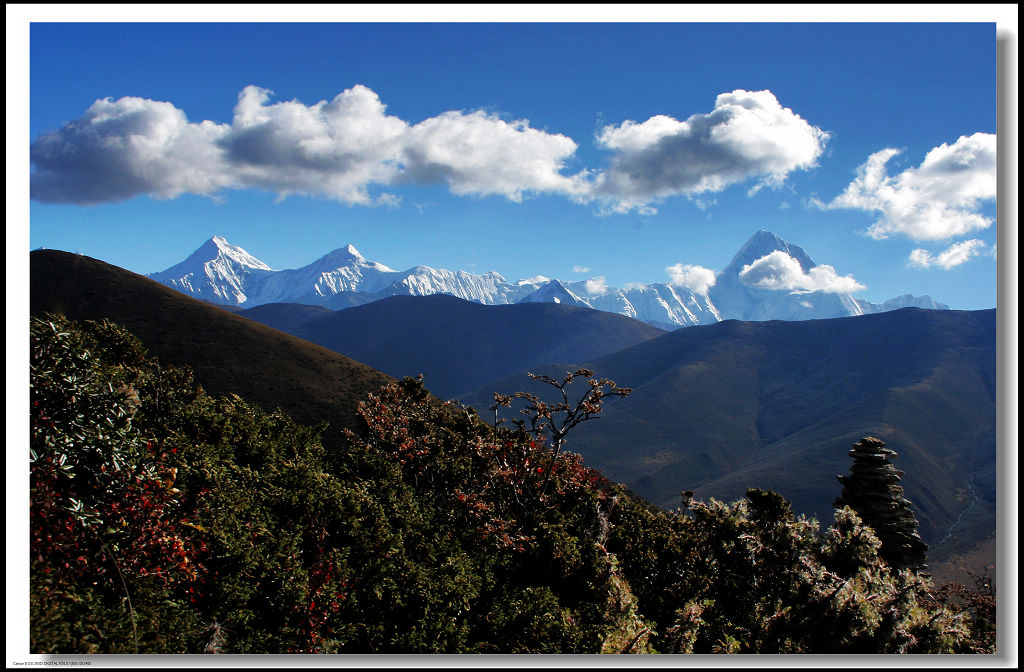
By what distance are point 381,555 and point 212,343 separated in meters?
73.9

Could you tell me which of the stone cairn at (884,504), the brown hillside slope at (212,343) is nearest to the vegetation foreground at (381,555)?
the stone cairn at (884,504)

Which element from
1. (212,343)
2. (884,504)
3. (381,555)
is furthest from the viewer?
(212,343)

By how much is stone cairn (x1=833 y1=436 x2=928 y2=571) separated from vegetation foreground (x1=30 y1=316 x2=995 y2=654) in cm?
1017

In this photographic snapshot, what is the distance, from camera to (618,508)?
13062 mm

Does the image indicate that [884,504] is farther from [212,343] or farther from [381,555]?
[212,343]

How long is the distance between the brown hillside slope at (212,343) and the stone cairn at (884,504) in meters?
37.7

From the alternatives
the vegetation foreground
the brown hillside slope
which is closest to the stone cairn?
the vegetation foreground

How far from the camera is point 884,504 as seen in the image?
75.3ft

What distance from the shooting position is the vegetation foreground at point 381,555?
244 inches

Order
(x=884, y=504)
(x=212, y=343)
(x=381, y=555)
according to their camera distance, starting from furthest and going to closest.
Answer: (x=212, y=343), (x=884, y=504), (x=381, y=555)

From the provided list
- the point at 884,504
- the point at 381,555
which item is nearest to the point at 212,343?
the point at 884,504

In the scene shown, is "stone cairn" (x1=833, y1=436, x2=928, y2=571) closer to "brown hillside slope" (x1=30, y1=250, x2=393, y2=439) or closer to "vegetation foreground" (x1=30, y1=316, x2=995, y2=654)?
"vegetation foreground" (x1=30, y1=316, x2=995, y2=654)

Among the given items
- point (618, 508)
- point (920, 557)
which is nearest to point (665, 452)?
point (920, 557)

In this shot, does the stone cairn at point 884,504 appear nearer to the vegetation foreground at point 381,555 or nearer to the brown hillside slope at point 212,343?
the vegetation foreground at point 381,555
